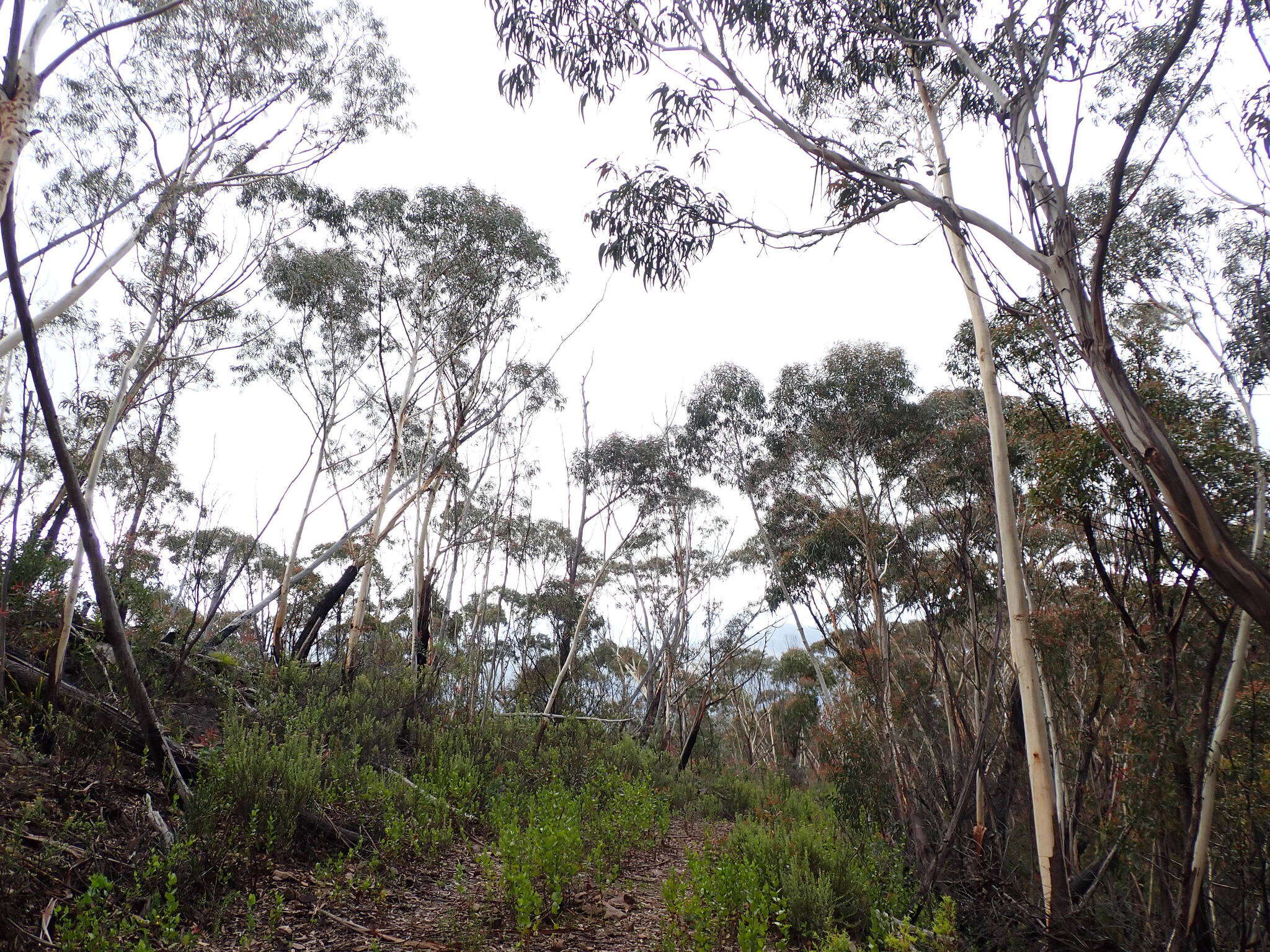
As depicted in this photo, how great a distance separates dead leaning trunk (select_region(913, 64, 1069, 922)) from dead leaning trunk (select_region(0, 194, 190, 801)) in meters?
4.39

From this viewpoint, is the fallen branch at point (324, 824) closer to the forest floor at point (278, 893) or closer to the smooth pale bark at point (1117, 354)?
the forest floor at point (278, 893)

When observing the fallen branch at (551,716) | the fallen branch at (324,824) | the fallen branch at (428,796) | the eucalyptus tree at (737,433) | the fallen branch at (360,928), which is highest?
the eucalyptus tree at (737,433)

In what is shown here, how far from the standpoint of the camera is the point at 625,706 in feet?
57.2

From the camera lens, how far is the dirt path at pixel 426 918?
3658mm

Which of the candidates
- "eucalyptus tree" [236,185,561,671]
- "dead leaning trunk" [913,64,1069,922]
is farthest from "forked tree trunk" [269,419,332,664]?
"dead leaning trunk" [913,64,1069,922]

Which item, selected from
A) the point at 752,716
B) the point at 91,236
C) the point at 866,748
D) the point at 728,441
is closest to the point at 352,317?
the point at 91,236

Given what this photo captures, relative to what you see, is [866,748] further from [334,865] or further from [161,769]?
[161,769]

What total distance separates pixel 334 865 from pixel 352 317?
986 cm

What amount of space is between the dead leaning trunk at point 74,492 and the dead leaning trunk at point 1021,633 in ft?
14.4

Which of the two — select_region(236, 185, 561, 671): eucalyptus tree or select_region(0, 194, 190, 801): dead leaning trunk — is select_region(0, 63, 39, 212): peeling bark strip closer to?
select_region(0, 194, 190, 801): dead leaning trunk

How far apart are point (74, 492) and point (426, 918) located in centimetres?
308

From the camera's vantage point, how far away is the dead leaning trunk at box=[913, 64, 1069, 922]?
427 centimetres

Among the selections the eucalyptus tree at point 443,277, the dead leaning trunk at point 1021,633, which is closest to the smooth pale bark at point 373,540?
the eucalyptus tree at point 443,277

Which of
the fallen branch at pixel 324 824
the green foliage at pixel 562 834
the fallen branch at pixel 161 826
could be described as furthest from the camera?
the fallen branch at pixel 324 824
